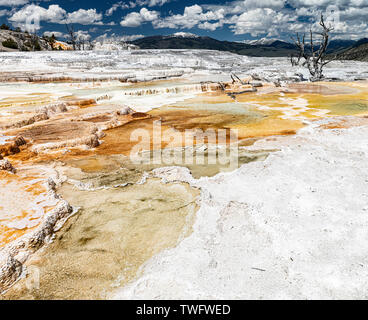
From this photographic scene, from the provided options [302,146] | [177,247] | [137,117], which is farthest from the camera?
[137,117]

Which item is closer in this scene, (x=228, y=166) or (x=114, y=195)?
(x=114, y=195)

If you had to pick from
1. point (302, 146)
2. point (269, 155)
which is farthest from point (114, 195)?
point (302, 146)

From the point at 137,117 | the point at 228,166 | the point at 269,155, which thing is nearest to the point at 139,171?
the point at 228,166

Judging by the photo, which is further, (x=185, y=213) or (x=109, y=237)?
(x=185, y=213)

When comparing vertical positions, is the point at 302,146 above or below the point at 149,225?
above

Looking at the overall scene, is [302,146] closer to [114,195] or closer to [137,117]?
[114,195]

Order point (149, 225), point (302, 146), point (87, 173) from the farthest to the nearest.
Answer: point (302, 146) → point (87, 173) → point (149, 225)
